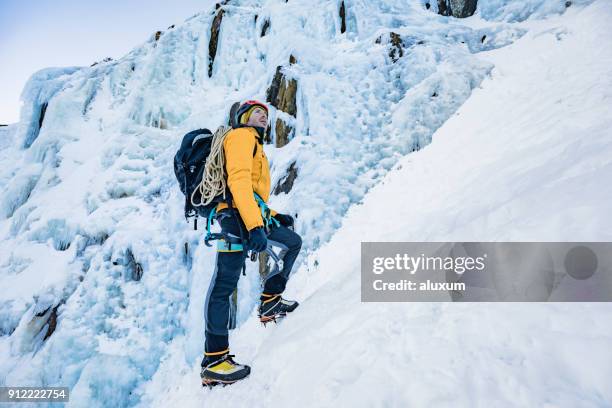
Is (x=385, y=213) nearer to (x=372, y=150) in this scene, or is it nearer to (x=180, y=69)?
(x=372, y=150)

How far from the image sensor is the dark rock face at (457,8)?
937cm

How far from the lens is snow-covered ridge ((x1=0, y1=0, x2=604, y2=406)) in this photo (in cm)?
598

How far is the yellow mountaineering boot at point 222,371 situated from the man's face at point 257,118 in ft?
5.40

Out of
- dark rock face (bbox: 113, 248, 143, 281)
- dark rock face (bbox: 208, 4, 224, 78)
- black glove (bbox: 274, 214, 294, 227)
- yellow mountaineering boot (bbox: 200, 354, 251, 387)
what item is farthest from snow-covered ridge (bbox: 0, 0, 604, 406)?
yellow mountaineering boot (bbox: 200, 354, 251, 387)

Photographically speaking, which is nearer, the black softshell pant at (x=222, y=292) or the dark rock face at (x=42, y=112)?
the black softshell pant at (x=222, y=292)

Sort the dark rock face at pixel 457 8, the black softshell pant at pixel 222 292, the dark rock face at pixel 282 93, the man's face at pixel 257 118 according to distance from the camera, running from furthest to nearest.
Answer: the dark rock face at pixel 457 8 < the dark rock face at pixel 282 93 < the man's face at pixel 257 118 < the black softshell pant at pixel 222 292

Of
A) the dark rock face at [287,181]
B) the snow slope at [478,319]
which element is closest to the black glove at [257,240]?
the snow slope at [478,319]

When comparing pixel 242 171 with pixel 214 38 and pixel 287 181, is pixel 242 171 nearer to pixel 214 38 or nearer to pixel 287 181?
pixel 287 181

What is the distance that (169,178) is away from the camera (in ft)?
28.6

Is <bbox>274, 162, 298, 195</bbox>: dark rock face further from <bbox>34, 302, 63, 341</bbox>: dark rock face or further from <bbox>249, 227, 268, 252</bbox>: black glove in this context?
<bbox>34, 302, 63, 341</bbox>: dark rock face

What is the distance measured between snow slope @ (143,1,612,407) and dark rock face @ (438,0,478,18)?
6.29 m

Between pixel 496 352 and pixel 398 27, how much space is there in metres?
9.38

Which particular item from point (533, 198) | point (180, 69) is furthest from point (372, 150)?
point (180, 69)

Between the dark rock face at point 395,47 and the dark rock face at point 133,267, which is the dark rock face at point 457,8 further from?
the dark rock face at point 133,267
